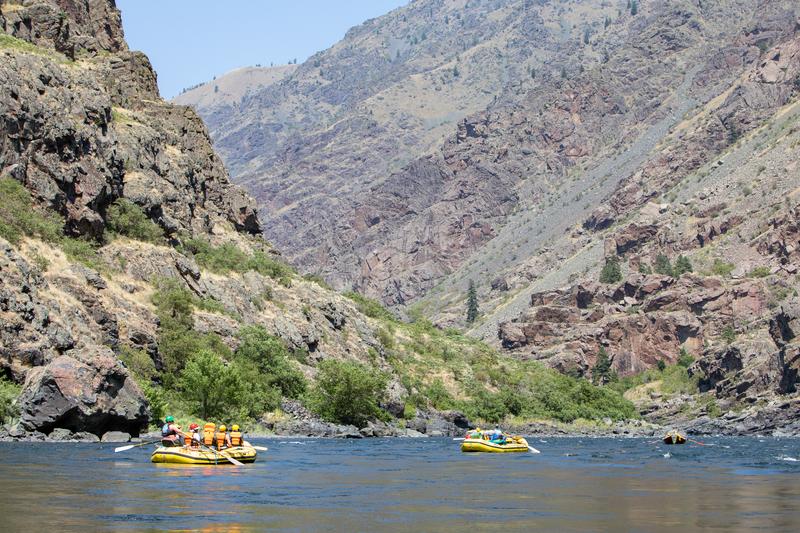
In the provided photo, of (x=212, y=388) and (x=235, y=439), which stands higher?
(x=212, y=388)

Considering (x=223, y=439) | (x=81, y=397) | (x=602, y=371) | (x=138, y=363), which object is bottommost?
(x=223, y=439)

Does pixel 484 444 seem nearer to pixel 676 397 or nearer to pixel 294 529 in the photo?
pixel 294 529

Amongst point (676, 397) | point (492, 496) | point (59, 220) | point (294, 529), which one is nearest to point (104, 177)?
point (59, 220)

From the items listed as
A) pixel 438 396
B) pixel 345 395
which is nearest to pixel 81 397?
pixel 345 395

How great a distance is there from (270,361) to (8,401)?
4099cm

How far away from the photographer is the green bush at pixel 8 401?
6919cm

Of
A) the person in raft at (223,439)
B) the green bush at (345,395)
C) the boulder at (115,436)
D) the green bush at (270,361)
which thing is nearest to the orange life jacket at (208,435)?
the person in raft at (223,439)

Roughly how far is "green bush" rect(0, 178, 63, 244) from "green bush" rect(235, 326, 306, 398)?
20739 millimetres

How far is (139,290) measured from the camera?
344 feet

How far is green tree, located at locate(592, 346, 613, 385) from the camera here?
184 metres

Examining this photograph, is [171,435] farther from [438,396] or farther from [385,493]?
[438,396]

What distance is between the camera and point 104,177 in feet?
354

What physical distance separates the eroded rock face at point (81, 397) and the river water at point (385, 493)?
2572mm

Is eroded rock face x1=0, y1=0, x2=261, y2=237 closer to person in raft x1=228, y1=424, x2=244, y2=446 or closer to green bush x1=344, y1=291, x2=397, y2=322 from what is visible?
green bush x1=344, y1=291, x2=397, y2=322
